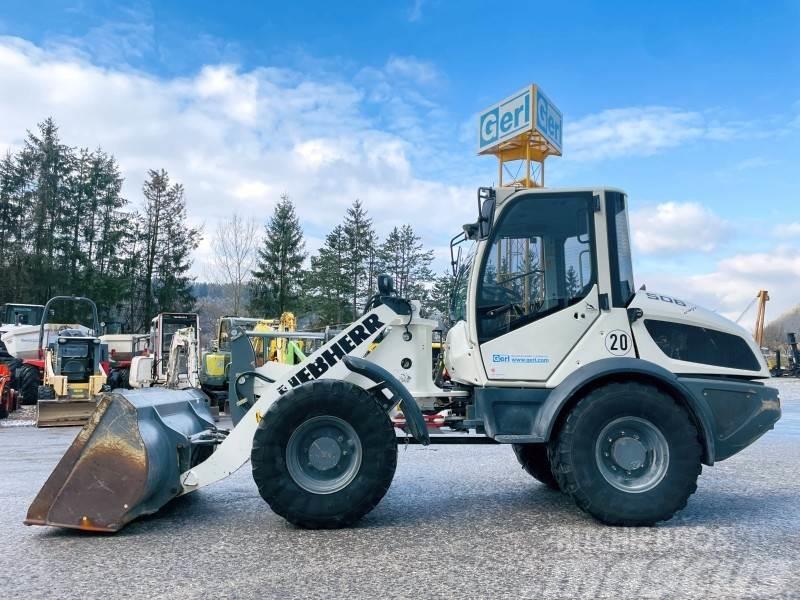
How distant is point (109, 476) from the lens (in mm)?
4902

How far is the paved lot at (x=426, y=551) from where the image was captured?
3.91 m

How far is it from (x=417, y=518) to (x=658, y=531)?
1.82 m

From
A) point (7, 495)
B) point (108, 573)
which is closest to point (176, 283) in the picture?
point (7, 495)

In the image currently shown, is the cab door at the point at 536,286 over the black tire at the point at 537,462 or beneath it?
over

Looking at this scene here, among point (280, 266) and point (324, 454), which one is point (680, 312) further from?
point (280, 266)

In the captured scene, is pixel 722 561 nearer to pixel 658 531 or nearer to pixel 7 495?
pixel 658 531

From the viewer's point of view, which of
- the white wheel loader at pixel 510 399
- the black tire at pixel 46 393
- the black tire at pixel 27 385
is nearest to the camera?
the white wheel loader at pixel 510 399

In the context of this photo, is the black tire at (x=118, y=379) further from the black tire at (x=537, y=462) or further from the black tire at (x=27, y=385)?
the black tire at (x=537, y=462)

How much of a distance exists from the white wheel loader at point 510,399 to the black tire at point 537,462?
112cm

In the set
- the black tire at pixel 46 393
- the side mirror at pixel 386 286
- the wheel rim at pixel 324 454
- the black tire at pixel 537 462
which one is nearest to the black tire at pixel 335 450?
the wheel rim at pixel 324 454

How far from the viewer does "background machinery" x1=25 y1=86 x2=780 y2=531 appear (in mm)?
5109

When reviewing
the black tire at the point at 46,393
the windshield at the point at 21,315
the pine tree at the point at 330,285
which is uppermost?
the pine tree at the point at 330,285

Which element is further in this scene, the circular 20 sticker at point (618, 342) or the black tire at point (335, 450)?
the circular 20 sticker at point (618, 342)

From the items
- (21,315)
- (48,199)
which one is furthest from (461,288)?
(48,199)
